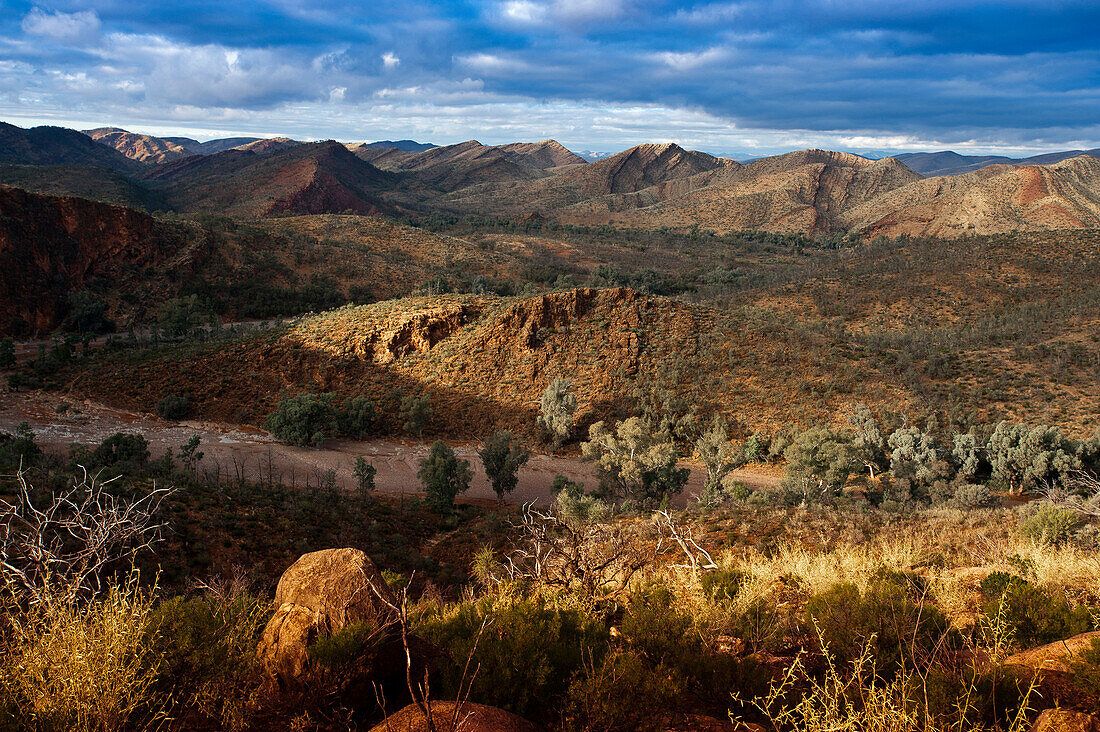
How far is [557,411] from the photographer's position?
21.9m

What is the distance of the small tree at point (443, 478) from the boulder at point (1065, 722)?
13637 millimetres

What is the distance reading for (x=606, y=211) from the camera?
107938 mm

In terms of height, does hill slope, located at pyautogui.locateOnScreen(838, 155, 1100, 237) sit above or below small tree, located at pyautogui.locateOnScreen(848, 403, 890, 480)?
above

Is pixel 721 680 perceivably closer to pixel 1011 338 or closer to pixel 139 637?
pixel 139 637

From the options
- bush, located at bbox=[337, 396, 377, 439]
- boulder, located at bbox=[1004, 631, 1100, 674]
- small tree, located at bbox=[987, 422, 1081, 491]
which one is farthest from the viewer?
bush, located at bbox=[337, 396, 377, 439]

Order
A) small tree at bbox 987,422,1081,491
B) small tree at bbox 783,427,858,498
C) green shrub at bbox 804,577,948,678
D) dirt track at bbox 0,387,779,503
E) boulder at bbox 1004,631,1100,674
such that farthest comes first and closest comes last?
dirt track at bbox 0,387,779,503 < small tree at bbox 987,422,1081,491 < small tree at bbox 783,427,858,498 < green shrub at bbox 804,577,948,678 < boulder at bbox 1004,631,1100,674

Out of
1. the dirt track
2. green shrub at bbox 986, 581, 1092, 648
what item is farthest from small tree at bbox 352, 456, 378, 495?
green shrub at bbox 986, 581, 1092, 648

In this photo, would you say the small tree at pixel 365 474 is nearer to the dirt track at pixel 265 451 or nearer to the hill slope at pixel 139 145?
the dirt track at pixel 265 451

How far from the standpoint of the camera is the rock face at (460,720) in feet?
10.3

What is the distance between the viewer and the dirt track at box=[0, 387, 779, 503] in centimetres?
1827

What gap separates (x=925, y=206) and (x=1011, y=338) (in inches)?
2647

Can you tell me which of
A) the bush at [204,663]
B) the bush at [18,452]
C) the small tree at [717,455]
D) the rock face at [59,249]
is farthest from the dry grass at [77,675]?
the rock face at [59,249]

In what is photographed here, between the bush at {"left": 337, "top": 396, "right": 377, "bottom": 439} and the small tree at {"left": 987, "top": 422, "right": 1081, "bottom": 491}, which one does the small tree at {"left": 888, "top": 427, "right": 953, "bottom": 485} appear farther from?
the bush at {"left": 337, "top": 396, "right": 377, "bottom": 439}

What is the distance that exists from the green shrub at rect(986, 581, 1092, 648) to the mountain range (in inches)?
2856
